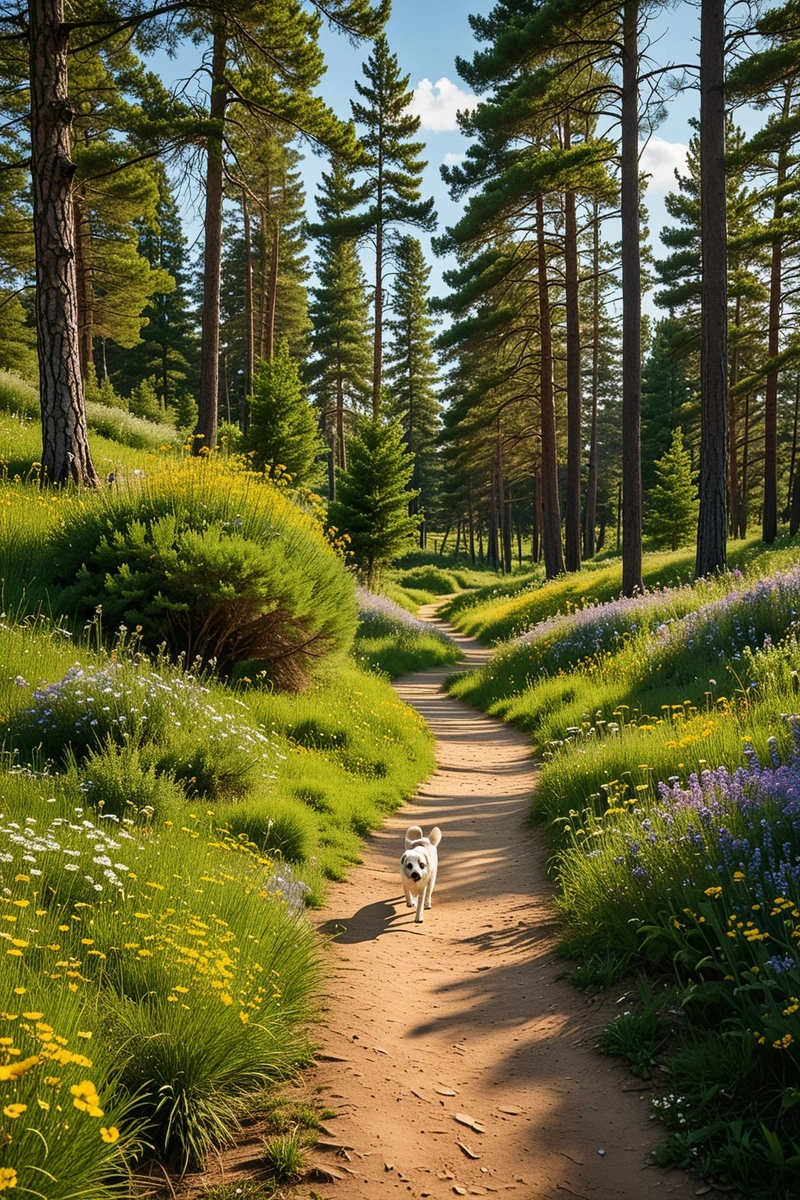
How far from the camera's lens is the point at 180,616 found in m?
8.58

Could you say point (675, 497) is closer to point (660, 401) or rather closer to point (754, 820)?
point (660, 401)

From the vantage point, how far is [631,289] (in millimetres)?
15859

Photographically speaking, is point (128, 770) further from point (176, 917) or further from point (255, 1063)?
point (255, 1063)

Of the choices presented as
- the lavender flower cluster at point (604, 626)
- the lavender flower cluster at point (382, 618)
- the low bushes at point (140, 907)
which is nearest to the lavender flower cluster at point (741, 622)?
the lavender flower cluster at point (604, 626)

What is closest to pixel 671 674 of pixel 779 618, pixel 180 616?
pixel 779 618

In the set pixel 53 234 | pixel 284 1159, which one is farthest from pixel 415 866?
pixel 53 234

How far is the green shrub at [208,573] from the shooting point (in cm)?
806

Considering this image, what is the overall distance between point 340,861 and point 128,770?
2167 millimetres

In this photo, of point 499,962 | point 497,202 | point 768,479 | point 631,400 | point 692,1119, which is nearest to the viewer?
point 692,1119

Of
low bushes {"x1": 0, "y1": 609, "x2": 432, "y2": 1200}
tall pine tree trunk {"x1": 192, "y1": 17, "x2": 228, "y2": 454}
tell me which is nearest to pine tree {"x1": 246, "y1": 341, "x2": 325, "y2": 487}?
tall pine tree trunk {"x1": 192, "y1": 17, "x2": 228, "y2": 454}

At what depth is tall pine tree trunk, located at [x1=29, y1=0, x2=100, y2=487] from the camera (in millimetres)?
10109

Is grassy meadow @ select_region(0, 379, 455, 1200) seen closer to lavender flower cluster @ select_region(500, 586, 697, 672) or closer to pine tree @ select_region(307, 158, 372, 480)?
lavender flower cluster @ select_region(500, 586, 697, 672)

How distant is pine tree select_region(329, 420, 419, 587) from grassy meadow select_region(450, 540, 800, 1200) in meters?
16.3

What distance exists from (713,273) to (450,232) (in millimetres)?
9524
